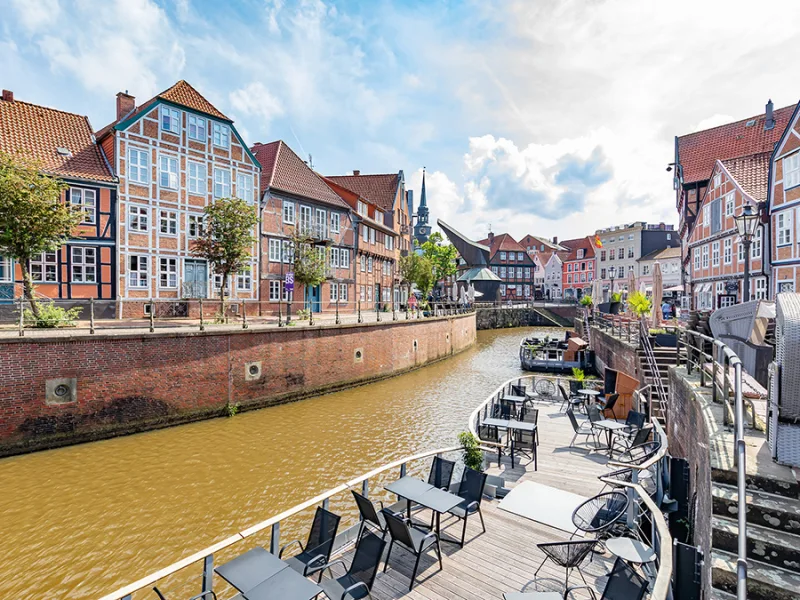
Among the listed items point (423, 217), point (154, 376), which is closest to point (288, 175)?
point (154, 376)

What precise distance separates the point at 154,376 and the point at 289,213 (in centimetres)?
1759

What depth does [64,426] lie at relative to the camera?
12.5m

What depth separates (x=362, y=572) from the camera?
4.92m

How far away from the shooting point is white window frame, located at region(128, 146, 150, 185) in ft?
73.1

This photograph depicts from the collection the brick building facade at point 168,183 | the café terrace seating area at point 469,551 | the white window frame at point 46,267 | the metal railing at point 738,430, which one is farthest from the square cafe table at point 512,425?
the white window frame at point 46,267

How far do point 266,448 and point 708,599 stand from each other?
11224 mm

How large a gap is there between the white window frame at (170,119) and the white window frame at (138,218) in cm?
450

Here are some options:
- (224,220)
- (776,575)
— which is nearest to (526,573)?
(776,575)

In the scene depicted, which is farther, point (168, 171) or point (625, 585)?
point (168, 171)

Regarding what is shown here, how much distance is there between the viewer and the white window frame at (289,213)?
29.3 m

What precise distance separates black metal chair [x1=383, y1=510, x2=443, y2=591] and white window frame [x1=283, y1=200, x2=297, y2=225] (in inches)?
1033

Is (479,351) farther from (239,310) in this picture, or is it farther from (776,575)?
(776,575)

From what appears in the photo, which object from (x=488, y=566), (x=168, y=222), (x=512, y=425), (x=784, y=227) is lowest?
(x=488, y=566)

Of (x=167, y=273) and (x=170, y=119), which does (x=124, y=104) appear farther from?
(x=167, y=273)
